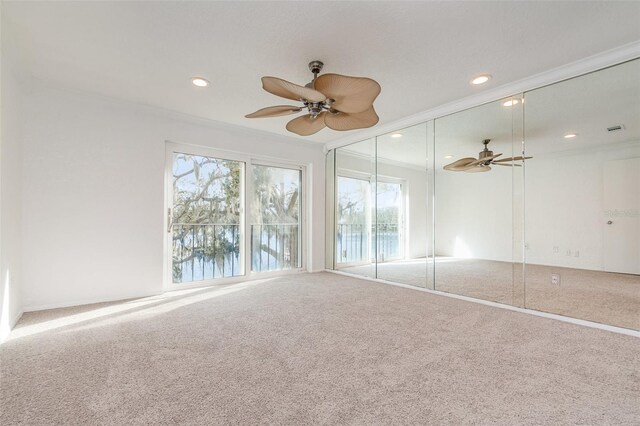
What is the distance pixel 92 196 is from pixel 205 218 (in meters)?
1.31

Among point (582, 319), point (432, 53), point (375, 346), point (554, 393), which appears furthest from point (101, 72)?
point (582, 319)

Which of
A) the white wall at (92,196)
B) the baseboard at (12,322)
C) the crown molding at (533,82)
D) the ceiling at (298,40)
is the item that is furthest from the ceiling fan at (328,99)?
the baseboard at (12,322)

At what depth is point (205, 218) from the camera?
4191mm

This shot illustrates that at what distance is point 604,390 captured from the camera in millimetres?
1609

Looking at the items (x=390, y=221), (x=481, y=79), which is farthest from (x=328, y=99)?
(x=390, y=221)

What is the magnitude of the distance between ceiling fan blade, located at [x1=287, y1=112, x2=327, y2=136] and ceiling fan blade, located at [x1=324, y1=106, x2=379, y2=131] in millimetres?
65

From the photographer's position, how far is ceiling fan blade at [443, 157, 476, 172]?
12.1 feet

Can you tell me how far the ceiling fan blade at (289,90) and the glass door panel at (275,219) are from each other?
2.66m

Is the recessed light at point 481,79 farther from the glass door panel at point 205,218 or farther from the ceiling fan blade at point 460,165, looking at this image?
the glass door panel at point 205,218

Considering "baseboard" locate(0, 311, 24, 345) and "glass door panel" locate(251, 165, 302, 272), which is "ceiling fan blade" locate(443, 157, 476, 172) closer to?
"glass door panel" locate(251, 165, 302, 272)

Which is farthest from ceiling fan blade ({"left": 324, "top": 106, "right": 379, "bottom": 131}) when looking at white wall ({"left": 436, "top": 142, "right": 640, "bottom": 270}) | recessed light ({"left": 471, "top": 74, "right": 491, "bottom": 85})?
white wall ({"left": 436, "top": 142, "right": 640, "bottom": 270})

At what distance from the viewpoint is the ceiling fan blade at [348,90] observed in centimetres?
201

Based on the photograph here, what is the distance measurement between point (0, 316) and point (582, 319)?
4882mm

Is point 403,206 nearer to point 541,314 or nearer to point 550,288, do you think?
point 550,288
